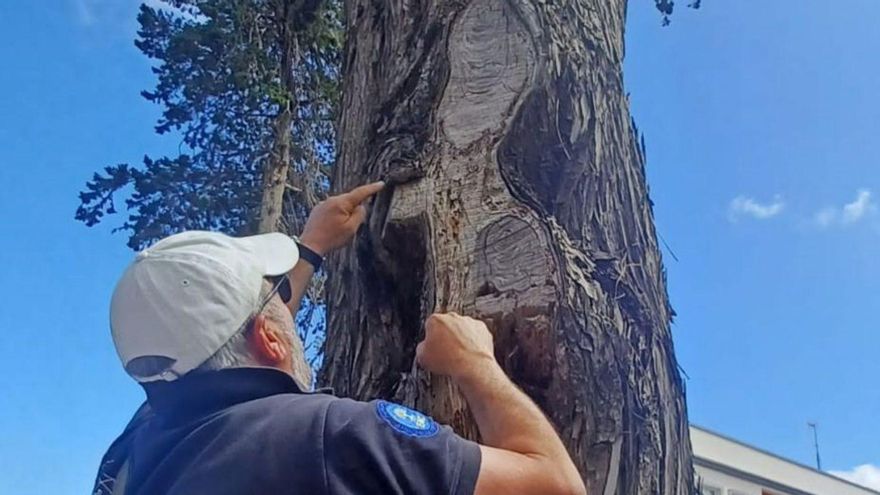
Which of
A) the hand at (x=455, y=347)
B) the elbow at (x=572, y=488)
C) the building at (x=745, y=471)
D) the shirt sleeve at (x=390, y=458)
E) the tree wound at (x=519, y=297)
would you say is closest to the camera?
the shirt sleeve at (x=390, y=458)

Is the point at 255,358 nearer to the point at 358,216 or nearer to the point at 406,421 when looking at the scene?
the point at 406,421

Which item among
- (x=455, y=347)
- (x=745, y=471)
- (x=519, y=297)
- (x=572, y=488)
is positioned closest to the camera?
(x=572, y=488)

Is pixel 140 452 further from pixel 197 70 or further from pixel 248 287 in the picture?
pixel 197 70

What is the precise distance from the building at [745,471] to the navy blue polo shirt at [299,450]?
1535 centimetres

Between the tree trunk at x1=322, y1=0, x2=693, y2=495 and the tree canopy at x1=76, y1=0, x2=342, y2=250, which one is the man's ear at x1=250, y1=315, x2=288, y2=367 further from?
the tree canopy at x1=76, y1=0, x2=342, y2=250

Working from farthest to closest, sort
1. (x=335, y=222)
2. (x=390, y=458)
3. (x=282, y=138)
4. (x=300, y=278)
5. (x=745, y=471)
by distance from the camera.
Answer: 1. (x=745, y=471)
2. (x=282, y=138)
3. (x=335, y=222)
4. (x=300, y=278)
5. (x=390, y=458)

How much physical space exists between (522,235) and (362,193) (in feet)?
1.69

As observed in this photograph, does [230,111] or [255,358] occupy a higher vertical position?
[230,111]

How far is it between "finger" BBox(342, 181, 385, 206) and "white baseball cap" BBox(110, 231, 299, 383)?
0.68 meters

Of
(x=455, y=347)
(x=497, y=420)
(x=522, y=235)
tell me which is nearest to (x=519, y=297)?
(x=522, y=235)

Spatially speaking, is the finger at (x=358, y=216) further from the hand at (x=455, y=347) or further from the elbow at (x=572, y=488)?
the elbow at (x=572, y=488)

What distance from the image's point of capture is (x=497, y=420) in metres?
1.90

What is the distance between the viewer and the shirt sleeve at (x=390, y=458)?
1.66 m

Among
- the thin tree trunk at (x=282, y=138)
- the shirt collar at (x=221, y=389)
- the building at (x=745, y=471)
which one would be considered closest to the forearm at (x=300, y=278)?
the shirt collar at (x=221, y=389)
